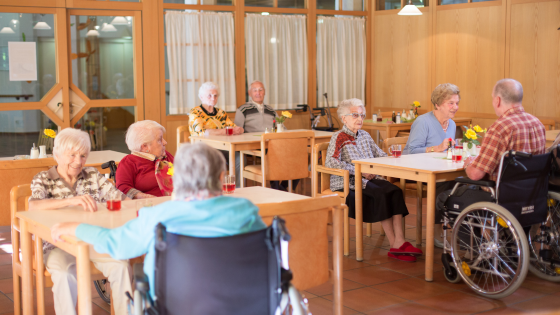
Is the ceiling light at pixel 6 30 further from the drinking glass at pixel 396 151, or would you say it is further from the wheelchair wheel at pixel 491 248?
the wheelchair wheel at pixel 491 248

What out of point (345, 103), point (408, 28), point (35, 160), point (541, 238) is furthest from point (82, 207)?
point (408, 28)

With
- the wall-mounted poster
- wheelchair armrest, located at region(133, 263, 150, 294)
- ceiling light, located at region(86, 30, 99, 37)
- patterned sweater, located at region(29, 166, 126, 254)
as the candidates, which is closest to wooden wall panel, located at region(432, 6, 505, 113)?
ceiling light, located at region(86, 30, 99, 37)

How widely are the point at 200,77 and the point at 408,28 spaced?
3.19 meters

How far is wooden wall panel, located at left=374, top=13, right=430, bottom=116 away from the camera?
8.66 meters

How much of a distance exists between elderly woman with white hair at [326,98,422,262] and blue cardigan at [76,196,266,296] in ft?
8.24

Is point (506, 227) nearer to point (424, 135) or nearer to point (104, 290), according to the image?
point (424, 135)

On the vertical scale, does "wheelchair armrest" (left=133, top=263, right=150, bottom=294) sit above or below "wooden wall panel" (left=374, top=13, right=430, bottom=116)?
below

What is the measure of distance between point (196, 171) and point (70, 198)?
1110 mm

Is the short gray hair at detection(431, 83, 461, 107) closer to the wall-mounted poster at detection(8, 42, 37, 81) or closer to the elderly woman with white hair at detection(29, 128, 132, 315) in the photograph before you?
the elderly woman with white hair at detection(29, 128, 132, 315)

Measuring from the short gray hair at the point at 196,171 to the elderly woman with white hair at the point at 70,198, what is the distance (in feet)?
2.84

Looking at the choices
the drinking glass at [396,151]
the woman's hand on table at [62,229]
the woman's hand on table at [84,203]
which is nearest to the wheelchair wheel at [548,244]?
the drinking glass at [396,151]

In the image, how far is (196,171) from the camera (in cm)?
187

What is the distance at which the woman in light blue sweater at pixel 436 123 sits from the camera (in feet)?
15.8

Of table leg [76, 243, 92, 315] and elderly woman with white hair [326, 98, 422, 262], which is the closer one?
table leg [76, 243, 92, 315]
